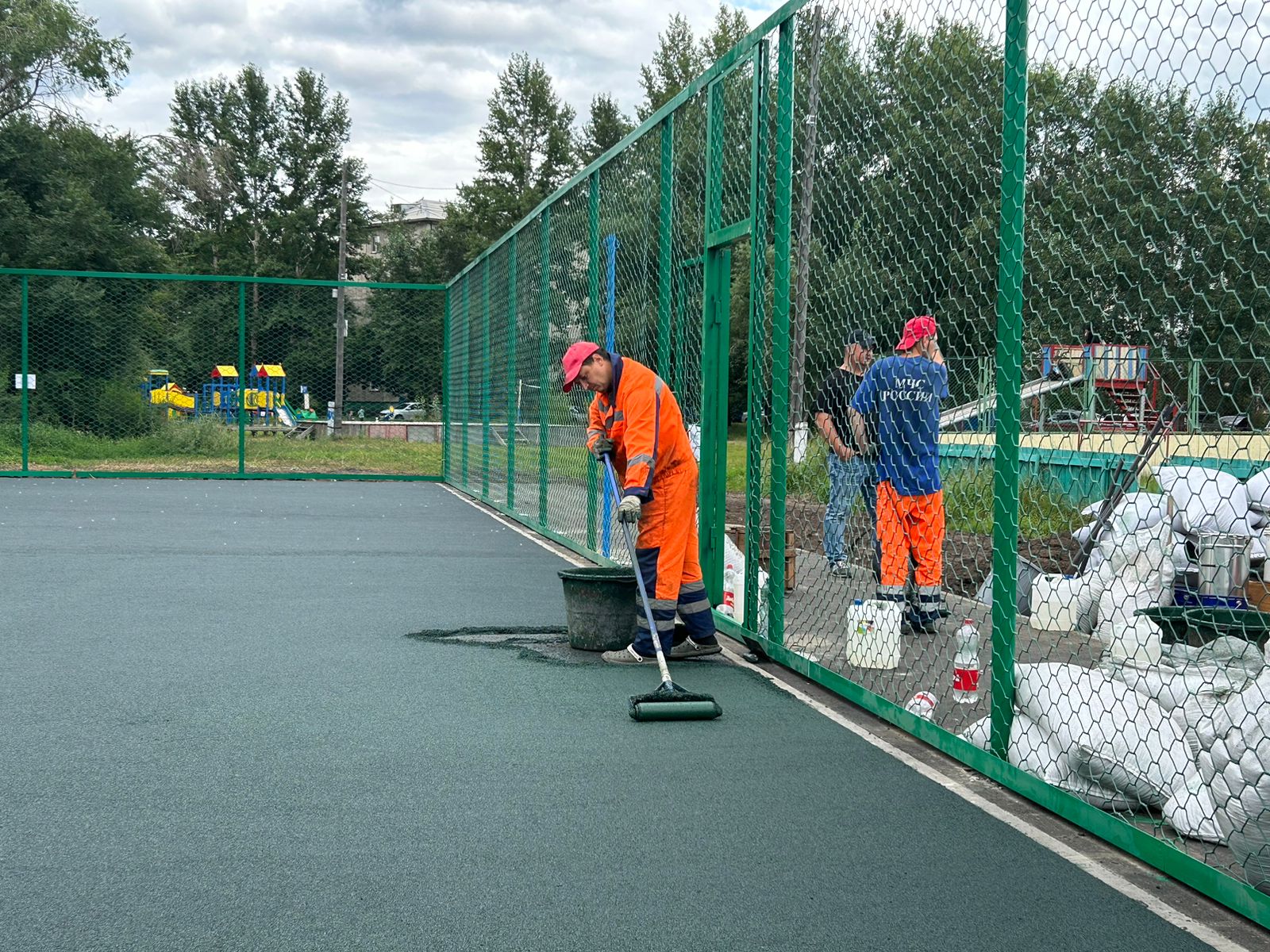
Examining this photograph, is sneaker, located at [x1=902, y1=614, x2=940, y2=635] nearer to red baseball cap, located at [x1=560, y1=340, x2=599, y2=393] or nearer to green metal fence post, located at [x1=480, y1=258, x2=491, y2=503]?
red baseball cap, located at [x1=560, y1=340, x2=599, y2=393]

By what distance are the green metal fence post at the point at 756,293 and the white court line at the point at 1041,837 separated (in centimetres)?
95

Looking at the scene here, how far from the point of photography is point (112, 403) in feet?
74.2

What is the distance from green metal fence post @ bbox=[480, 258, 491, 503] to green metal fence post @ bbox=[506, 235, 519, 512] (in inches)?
68.2

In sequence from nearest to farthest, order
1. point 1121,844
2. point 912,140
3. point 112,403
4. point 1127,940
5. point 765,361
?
point 1127,940 → point 1121,844 → point 912,140 → point 765,361 → point 112,403

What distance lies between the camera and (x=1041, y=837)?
380 centimetres

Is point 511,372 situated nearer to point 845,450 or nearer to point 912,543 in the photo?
point 845,450

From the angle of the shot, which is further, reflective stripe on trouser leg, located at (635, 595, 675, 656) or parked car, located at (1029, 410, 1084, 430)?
reflective stripe on trouser leg, located at (635, 595, 675, 656)

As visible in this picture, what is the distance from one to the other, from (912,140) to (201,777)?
3481mm

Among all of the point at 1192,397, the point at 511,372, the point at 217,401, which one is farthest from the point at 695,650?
the point at 217,401

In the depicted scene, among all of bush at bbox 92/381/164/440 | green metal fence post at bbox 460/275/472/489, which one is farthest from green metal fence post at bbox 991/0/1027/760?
bush at bbox 92/381/164/440

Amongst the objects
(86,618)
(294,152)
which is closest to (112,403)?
(86,618)

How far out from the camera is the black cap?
5555 millimetres

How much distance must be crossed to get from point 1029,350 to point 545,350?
26.1 ft

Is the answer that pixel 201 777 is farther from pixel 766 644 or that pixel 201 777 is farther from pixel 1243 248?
pixel 1243 248
